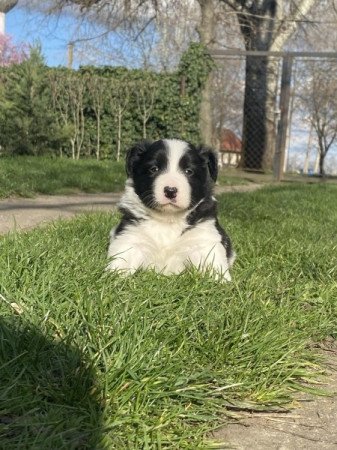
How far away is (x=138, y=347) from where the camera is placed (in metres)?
2.19

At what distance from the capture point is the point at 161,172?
369cm

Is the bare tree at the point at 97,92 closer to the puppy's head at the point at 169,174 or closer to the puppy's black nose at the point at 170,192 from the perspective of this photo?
the puppy's head at the point at 169,174

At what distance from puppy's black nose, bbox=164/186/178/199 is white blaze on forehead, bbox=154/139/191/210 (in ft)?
0.06

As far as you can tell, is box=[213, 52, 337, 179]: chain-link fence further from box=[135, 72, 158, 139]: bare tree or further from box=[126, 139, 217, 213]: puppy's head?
box=[126, 139, 217, 213]: puppy's head

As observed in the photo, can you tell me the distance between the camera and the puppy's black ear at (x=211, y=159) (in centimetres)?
398

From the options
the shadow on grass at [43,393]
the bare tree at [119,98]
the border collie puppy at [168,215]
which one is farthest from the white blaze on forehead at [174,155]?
the bare tree at [119,98]

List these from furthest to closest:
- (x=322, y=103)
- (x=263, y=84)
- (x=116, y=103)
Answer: (x=322, y=103)
(x=263, y=84)
(x=116, y=103)

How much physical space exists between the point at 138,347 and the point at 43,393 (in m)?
0.43

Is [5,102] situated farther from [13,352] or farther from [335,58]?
[13,352]

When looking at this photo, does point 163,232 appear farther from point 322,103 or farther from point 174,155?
point 322,103

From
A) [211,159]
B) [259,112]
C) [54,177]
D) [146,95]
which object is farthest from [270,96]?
[211,159]

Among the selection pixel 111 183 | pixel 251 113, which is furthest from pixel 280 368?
pixel 251 113

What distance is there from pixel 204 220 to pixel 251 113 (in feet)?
A: 45.2

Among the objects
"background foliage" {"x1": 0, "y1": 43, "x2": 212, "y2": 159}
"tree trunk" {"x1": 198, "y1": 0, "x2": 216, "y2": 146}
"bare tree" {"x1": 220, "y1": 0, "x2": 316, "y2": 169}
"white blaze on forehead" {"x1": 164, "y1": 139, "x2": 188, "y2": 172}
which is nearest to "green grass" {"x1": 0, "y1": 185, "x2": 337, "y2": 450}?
"white blaze on forehead" {"x1": 164, "y1": 139, "x2": 188, "y2": 172}
